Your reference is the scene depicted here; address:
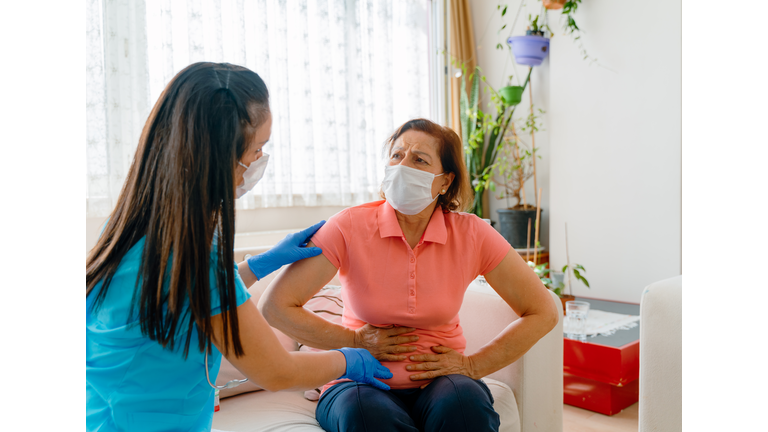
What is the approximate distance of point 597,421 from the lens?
2.13 metres

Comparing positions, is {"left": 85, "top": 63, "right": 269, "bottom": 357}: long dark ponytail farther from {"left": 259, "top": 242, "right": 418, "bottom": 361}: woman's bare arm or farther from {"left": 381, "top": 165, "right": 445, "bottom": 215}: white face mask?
{"left": 381, "top": 165, "right": 445, "bottom": 215}: white face mask

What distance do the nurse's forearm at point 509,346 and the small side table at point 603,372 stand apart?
893mm

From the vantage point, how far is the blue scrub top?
0.80 metres

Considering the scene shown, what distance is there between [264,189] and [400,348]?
5.76ft

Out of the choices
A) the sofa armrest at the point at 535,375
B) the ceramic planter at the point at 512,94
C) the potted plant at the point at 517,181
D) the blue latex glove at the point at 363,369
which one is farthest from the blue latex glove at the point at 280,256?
the ceramic planter at the point at 512,94

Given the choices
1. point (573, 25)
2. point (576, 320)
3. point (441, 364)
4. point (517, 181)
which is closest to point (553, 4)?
point (573, 25)

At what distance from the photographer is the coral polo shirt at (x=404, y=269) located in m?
1.37

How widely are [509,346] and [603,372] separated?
100 cm

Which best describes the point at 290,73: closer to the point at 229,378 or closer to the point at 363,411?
the point at 229,378

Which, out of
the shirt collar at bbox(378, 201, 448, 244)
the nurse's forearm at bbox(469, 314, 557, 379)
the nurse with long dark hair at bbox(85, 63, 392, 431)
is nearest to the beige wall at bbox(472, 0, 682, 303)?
the nurse's forearm at bbox(469, 314, 557, 379)

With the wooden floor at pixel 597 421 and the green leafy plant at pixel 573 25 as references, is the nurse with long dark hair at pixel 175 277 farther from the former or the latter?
the green leafy plant at pixel 573 25

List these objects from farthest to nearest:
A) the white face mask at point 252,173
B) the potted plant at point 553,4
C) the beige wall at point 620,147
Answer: the potted plant at point 553,4, the beige wall at point 620,147, the white face mask at point 252,173

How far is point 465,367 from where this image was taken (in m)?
1.37
